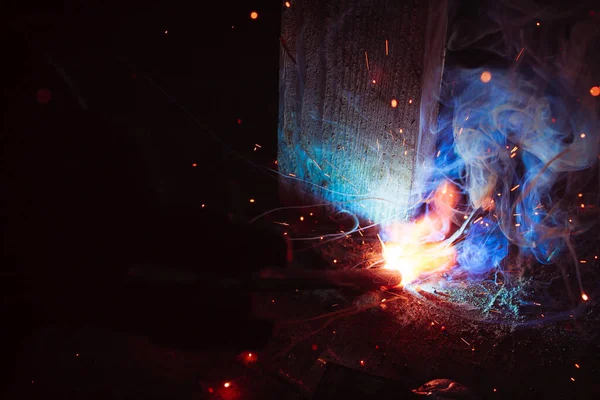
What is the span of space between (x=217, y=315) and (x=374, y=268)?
164cm

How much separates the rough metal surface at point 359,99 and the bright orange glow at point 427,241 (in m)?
0.26

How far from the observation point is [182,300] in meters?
3.35

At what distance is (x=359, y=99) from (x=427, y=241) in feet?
5.99

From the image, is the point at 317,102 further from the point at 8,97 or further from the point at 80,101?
the point at 8,97

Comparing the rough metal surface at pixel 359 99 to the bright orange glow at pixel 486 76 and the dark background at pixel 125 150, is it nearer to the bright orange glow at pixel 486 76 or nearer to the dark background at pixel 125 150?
the dark background at pixel 125 150

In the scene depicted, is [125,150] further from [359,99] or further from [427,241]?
[427,241]

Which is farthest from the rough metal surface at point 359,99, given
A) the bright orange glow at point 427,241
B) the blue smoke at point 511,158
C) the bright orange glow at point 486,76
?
the bright orange glow at point 486,76

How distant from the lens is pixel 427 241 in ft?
14.5

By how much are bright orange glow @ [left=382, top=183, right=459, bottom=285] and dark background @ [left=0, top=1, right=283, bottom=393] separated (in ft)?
4.71

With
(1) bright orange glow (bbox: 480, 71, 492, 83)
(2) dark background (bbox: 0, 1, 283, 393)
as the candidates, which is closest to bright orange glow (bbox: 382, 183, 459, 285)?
(1) bright orange glow (bbox: 480, 71, 492, 83)

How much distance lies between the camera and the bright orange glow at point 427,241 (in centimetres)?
418

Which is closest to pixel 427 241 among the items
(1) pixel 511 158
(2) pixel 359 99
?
(1) pixel 511 158

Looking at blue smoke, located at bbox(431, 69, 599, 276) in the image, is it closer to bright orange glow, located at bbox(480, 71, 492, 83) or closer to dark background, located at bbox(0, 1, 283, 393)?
bright orange glow, located at bbox(480, 71, 492, 83)

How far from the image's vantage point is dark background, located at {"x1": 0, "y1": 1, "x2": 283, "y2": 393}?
3.29 m
